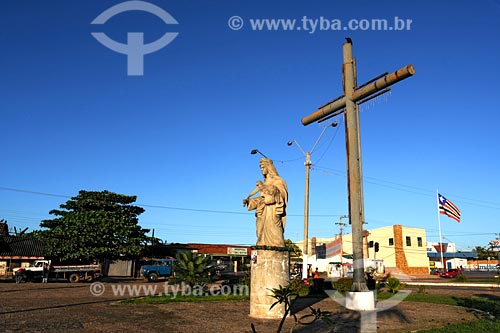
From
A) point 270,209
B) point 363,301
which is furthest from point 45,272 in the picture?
point 363,301

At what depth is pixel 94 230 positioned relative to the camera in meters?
32.5

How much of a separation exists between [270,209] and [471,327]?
5584 mm

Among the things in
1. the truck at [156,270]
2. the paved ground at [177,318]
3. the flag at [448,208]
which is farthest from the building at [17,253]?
the flag at [448,208]

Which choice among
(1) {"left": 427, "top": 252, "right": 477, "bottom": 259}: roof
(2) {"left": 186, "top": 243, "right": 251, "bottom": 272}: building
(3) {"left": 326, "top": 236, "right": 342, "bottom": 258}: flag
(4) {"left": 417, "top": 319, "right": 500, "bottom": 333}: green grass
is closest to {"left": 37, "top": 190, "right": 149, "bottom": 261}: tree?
(2) {"left": 186, "top": 243, "right": 251, "bottom": 272}: building

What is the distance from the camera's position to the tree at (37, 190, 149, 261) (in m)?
32.0

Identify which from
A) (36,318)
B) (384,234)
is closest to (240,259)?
(384,234)

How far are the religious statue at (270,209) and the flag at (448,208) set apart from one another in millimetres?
32180

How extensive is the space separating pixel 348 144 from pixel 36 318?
1065 cm

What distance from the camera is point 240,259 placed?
56.6 m

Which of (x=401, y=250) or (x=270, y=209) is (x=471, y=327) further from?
(x=401, y=250)

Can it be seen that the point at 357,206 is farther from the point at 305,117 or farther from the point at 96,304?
the point at 96,304

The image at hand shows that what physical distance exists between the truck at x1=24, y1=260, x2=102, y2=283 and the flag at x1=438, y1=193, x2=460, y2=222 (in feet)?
103

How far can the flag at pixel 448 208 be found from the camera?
38.4 metres

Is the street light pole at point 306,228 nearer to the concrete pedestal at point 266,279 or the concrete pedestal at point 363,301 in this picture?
the concrete pedestal at point 363,301
